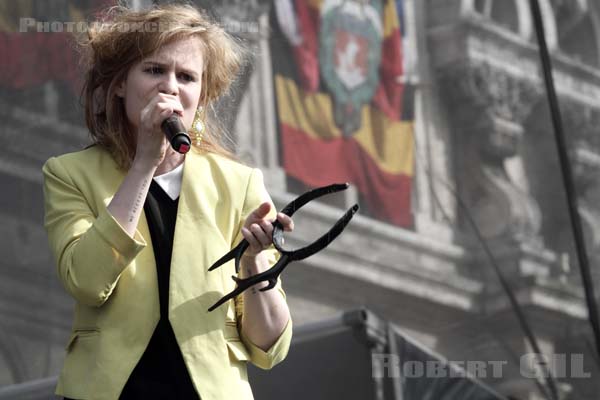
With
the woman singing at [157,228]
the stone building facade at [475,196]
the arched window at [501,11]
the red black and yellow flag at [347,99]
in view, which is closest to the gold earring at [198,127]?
the woman singing at [157,228]

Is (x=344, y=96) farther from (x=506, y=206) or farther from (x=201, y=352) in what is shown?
(x=201, y=352)

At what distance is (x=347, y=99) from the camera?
7066 mm

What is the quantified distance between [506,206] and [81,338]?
6.31 m

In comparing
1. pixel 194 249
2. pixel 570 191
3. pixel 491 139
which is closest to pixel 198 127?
pixel 194 249

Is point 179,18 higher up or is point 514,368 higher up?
point 179,18

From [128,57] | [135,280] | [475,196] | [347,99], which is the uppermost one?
[128,57]

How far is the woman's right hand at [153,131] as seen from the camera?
174 cm

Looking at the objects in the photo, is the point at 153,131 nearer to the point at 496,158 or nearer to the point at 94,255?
the point at 94,255

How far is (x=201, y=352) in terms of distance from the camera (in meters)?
1.75

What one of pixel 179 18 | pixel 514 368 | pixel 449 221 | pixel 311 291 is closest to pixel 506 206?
pixel 449 221

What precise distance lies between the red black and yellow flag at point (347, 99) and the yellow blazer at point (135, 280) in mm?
4692

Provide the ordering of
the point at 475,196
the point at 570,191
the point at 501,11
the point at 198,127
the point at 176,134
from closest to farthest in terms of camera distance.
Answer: the point at 176,134, the point at 198,127, the point at 570,191, the point at 475,196, the point at 501,11

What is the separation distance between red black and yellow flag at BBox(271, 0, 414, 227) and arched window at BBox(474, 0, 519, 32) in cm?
89

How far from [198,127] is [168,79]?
13 cm
